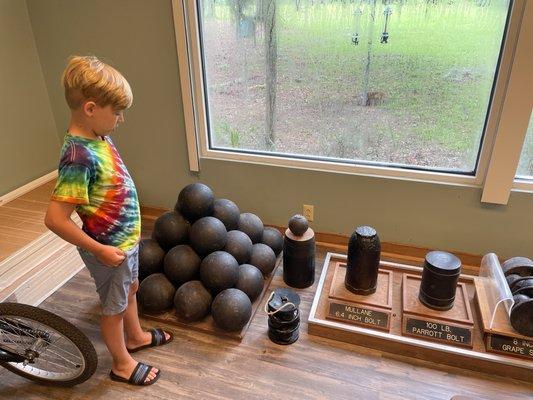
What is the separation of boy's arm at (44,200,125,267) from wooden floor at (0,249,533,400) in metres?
0.66

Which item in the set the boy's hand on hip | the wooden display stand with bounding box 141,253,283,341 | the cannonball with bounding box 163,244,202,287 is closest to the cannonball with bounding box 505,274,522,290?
the wooden display stand with bounding box 141,253,283,341

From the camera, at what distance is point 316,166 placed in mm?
2387

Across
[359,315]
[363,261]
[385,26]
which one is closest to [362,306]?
[359,315]

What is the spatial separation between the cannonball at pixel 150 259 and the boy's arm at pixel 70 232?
665 mm

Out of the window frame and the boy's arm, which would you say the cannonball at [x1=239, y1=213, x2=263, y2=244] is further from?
the boy's arm

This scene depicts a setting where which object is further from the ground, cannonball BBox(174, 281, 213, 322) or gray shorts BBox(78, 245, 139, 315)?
gray shorts BBox(78, 245, 139, 315)

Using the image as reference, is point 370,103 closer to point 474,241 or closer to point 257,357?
point 474,241

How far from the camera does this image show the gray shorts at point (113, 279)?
1.40 m

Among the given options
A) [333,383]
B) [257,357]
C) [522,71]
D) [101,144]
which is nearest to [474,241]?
[522,71]

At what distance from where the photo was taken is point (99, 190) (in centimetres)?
129

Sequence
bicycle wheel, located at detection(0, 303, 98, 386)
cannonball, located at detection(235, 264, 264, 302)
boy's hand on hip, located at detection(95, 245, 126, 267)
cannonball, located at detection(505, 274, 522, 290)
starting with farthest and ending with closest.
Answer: cannonball, located at detection(235, 264, 264, 302) → cannonball, located at detection(505, 274, 522, 290) → bicycle wheel, located at detection(0, 303, 98, 386) → boy's hand on hip, located at detection(95, 245, 126, 267)

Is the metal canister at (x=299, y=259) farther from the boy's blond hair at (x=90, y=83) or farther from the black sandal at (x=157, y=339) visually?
the boy's blond hair at (x=90, y=83)

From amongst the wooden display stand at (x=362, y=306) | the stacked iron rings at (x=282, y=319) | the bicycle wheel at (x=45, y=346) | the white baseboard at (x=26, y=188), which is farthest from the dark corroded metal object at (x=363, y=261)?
the white baseboard at (x=26, y=188)

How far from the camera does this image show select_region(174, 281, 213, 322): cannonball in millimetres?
1860
